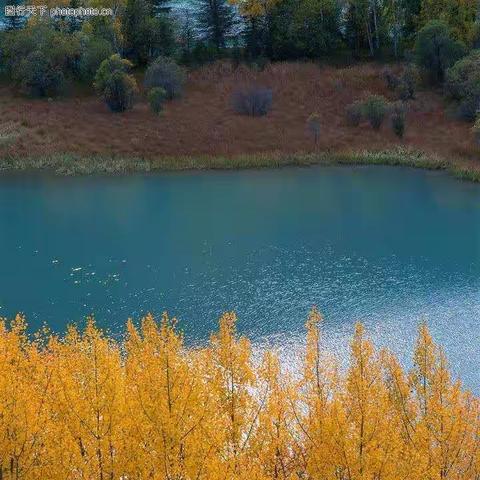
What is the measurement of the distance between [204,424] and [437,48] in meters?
58.6

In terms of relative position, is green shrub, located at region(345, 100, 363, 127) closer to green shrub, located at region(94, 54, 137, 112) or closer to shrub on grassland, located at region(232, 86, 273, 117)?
shrub on grassland, located at region(232, 86, 273, 117)

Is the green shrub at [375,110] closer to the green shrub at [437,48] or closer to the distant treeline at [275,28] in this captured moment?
the green shrub at [437,48]

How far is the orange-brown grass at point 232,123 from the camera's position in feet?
194

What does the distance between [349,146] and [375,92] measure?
10.5 meters

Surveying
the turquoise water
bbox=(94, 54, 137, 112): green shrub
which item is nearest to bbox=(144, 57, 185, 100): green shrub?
bbox=(94, 54, 137, 112): green shrub

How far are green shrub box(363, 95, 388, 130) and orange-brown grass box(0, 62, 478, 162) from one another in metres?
0.73

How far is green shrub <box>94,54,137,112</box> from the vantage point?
63.5 meters

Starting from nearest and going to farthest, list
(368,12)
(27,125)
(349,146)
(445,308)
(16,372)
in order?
(16,372), (445,308), (349,146), (27,125), (368,12)

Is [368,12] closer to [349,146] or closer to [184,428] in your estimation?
[349,146]

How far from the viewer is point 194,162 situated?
5741 cm

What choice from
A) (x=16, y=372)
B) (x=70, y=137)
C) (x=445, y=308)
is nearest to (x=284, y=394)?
(x=16, y=372)

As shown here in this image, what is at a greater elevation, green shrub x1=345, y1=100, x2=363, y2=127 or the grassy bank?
green shrub x1=345, y1=100, x2=363, y2=127

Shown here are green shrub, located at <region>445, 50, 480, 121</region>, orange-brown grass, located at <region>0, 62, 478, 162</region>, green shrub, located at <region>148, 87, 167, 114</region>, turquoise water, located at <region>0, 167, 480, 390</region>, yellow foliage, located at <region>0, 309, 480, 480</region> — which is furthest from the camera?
green shrub, located at <region>148, 87, 167, 114</region>

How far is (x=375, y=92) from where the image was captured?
66438mm
